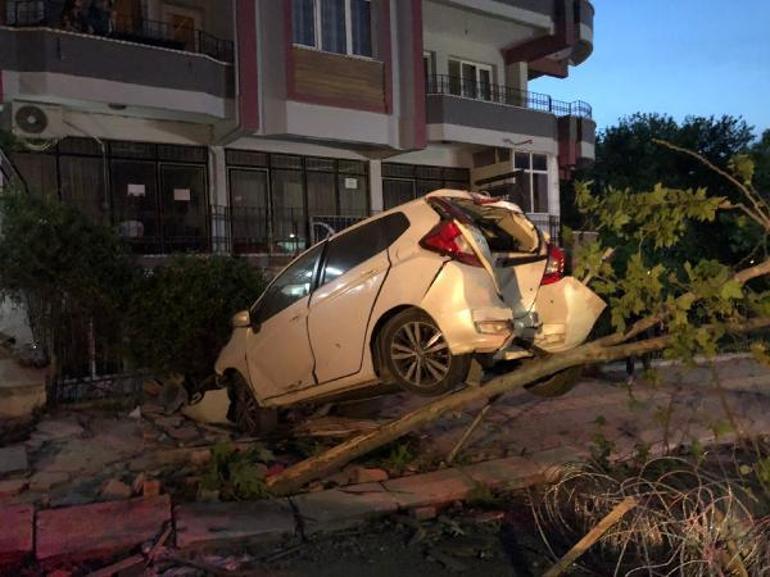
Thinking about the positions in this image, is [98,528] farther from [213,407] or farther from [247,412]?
[213,407]

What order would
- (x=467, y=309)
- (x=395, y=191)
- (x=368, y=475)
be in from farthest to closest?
(x=395, y=191) → (x=368, y=475) → (x=467, y=309)

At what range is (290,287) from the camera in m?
6.71

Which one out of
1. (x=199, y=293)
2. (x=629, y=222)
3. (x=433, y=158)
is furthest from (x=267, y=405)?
(x=433, y=158)

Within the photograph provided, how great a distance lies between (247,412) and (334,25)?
33.0ft

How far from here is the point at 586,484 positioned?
16.6 ft

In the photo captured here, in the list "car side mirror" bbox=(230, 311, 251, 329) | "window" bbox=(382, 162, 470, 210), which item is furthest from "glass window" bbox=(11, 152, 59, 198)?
"window" bbox=(382, 162, 470, 210)

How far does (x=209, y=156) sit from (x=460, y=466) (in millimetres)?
9917

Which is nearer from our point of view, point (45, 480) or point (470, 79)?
point (45, 480)

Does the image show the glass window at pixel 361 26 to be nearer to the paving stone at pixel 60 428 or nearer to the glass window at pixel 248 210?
the glass window at pixel 248 210

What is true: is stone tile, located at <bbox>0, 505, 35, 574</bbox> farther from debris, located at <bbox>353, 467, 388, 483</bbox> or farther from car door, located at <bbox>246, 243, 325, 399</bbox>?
debris, located at <bbox>353, 467, 388, 483</bbox>

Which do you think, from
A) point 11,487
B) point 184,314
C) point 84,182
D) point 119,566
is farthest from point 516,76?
point 119,566

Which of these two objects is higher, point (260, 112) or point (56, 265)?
point (260, 112)

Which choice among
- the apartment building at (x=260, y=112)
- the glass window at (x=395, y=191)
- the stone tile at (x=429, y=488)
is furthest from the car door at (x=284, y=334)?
the glass window at (x=395, y=191)

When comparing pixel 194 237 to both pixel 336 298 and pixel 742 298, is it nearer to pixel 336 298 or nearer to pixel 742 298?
pixel 336 298
